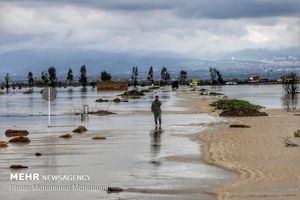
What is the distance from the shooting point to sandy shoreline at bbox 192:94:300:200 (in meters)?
14.0

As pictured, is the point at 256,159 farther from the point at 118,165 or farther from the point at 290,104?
the point at 290,104

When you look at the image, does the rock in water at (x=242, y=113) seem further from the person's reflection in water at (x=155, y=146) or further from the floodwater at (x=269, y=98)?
the person's reflection in water at (x=155, y=146)

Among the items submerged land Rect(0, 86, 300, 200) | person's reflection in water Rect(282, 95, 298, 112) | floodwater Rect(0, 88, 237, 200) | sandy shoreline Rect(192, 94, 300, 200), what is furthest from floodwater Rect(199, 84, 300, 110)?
floodwater Rect(0, 88, 237, 200)

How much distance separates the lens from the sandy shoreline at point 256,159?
14.0 meters

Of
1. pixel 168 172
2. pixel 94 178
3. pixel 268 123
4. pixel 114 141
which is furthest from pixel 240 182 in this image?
pixel 268 123

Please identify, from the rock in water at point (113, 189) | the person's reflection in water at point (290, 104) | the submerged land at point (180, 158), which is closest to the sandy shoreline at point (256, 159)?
the submerged land at point (180, 158)

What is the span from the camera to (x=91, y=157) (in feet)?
66.0

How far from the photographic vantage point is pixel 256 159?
63.7 feet

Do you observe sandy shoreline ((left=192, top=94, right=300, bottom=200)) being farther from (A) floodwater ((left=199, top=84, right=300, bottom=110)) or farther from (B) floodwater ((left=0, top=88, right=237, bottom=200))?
(A) floodwater ((left=199, top=84, right=300, bottom=110))

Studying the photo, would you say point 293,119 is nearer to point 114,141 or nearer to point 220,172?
point 114,141

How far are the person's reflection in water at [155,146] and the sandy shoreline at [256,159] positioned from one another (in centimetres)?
160

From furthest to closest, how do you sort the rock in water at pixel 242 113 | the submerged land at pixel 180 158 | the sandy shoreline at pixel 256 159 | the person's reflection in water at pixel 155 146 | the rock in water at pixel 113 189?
the rock in water at pixel 242 113
the person's reflection in water at pixel 155 146
the submerged land at pixel 180 158
the rock in water at pixel 113 189
the sandy shoreline at pixel 256 159

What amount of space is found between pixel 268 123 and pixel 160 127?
636 centimetres

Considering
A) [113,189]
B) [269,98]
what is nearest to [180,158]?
[113,189]
